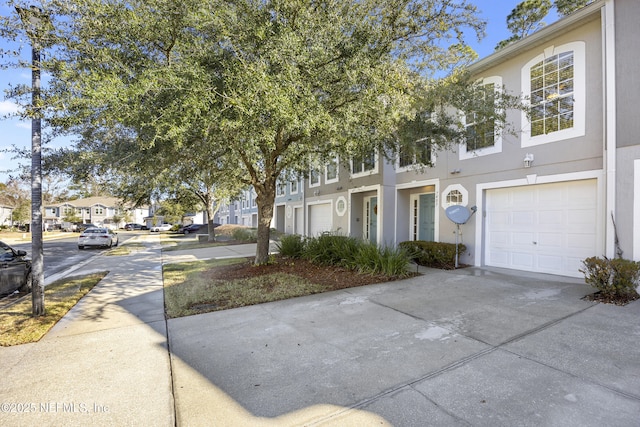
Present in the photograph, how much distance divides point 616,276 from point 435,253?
4.09m

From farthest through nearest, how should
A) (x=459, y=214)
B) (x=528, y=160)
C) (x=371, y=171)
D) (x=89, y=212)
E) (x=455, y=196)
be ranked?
1. (x=89, y=212)
2. (x=371, y=171)
3. (x=455, y=196)
4. (x=459, y=214)
5. (x=528, y=160)

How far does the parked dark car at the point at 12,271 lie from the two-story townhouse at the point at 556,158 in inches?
365

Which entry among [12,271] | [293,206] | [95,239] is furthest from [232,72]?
[95,239]

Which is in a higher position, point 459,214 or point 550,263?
point 459,214

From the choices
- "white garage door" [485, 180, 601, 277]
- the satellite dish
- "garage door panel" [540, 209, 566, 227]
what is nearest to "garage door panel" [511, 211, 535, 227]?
"white garage door" [485, 180, 601, 277]

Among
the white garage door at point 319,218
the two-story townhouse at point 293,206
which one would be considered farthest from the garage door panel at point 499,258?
the two-story townhouse at point 293,206

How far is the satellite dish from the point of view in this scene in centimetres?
912

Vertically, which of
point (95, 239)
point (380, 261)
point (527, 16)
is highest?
point (527, 16)

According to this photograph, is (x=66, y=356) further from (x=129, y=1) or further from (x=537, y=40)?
(x=537, y=40)

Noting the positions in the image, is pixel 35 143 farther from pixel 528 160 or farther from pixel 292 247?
pixel 528 160

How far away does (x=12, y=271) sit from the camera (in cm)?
674

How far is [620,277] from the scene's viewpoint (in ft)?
18.3

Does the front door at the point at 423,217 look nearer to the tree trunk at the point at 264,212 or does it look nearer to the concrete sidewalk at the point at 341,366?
the concrete sidewalk at the point at 341,366

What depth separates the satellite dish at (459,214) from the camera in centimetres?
912
